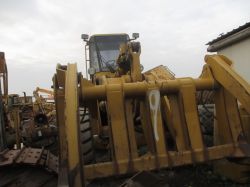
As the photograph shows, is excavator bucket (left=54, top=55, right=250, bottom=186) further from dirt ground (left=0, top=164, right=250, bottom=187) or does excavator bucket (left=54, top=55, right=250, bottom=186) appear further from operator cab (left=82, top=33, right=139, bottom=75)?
operator cab (left=82, top=33, right=139, bottom=75)

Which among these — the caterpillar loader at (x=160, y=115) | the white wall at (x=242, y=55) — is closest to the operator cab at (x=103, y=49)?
the white wall at (x=242, y=55)

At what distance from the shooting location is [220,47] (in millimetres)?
13797

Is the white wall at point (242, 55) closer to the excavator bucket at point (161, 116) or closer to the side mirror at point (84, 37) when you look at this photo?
the side mirror at point (84, 37)

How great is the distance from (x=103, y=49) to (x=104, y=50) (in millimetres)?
40

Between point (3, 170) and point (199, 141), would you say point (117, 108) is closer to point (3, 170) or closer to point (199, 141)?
point (199, 141)

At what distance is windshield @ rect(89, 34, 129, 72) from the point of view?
9898mm

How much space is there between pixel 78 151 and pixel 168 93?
1.52 m

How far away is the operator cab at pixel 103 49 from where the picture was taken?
993 cm

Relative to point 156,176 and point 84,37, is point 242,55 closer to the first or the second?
point 84,37

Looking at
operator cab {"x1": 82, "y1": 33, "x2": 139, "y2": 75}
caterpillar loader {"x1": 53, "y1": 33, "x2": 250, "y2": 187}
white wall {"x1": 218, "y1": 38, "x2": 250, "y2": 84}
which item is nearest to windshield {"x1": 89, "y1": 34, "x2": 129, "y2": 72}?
operator cab {"x1": 82, "y1": 33, "x2": 139, "y2": 75}

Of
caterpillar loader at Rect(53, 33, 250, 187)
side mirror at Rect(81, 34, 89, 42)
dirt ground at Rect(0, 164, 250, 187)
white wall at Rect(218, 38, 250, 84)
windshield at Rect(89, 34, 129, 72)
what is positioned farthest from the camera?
white wall at Rect(218, 38, 250, 84)

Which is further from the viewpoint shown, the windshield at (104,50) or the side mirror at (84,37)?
the side mirror at (84,37)

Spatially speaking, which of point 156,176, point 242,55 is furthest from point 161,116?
point 242,55

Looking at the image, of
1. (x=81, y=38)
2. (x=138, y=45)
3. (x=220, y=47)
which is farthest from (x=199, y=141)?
(x=220, y=47)
